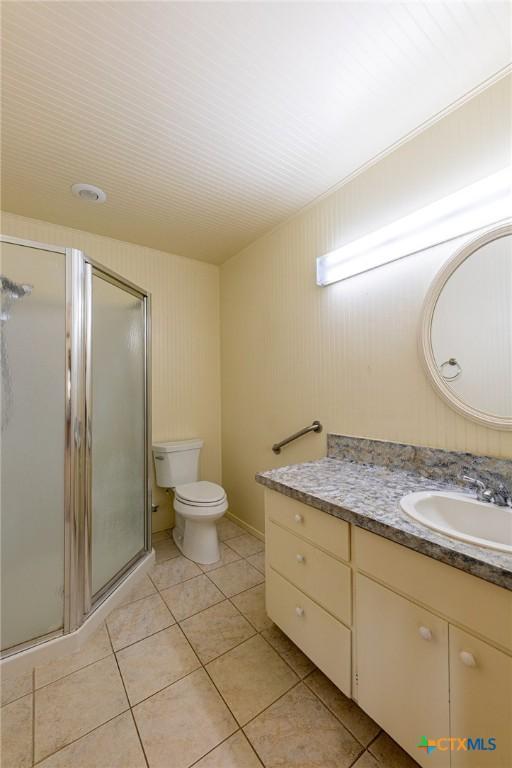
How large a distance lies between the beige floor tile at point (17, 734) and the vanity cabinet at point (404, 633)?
951mm

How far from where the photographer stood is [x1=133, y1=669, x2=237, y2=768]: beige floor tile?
3.11 ft

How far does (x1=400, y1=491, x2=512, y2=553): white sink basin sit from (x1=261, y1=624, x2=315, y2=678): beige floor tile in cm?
85

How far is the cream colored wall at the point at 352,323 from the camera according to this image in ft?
3.93

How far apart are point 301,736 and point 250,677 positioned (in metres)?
0.27

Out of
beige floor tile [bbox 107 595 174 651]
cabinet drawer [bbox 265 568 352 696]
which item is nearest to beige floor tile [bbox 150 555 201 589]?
beige floor tile [bbox 107 595 174 651]

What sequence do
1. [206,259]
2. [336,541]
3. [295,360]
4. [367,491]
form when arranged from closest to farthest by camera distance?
[336,541] < [367,491] < [295,360] < [206,259]

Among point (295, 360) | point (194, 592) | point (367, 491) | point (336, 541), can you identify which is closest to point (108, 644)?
point (194, 592)

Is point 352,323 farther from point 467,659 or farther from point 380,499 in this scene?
point 467,659

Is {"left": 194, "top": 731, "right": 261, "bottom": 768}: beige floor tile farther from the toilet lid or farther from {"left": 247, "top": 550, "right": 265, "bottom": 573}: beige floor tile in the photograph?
the toilet lid

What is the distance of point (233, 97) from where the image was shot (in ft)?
3.91

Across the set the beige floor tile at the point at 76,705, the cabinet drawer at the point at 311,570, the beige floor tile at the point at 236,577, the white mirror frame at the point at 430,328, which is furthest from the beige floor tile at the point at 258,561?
the white mirror frame at the point at 430,328

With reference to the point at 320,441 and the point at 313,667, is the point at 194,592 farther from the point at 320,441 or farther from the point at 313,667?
the point at 320,441

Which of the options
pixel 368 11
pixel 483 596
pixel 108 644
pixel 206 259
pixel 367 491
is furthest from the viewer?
pixel 206 259

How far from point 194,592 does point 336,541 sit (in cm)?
112
